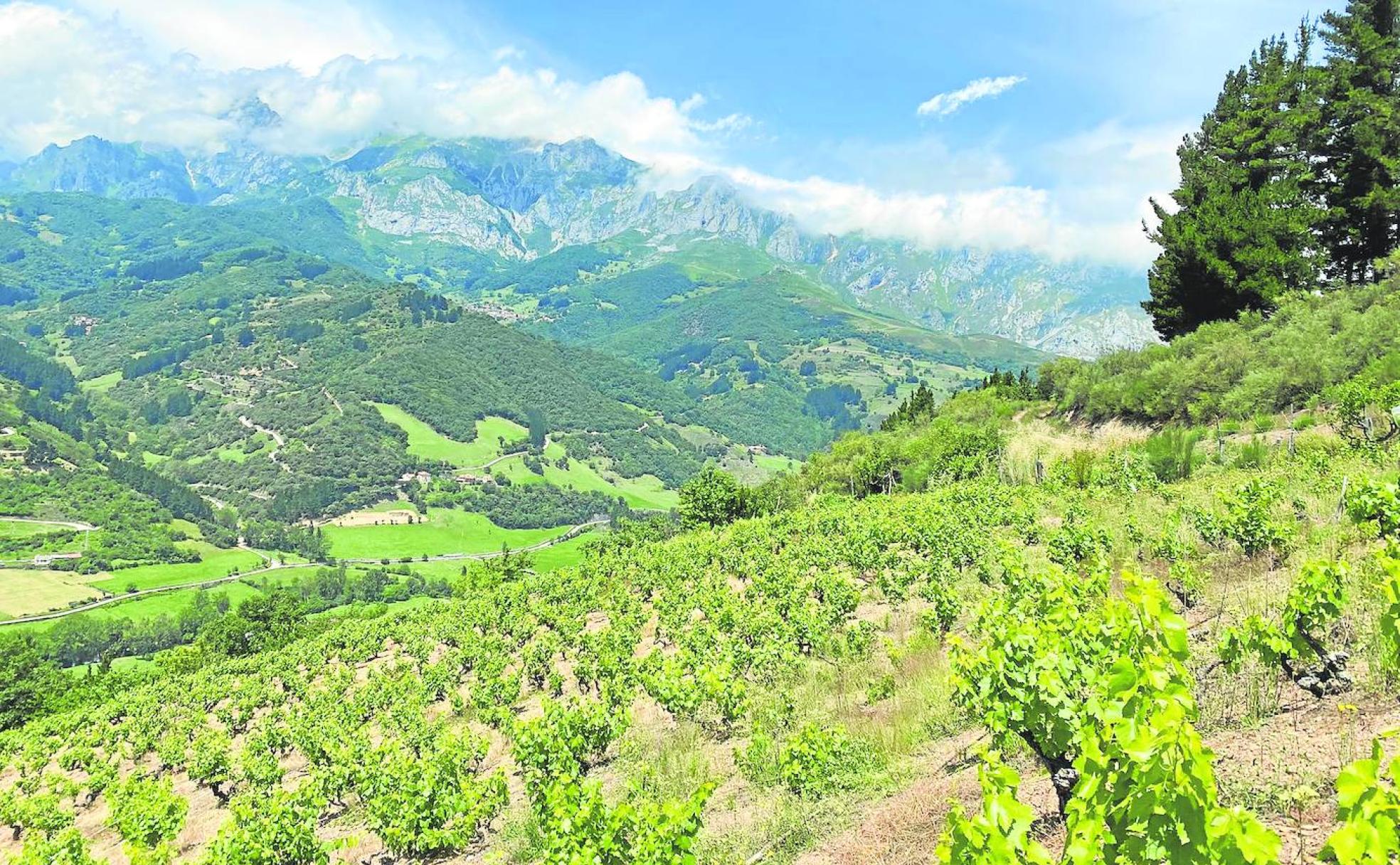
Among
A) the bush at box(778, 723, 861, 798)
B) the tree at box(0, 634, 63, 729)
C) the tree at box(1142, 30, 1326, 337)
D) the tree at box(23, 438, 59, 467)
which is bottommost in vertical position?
the tree at box(0, 634, 63, 729)

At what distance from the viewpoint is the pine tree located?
115ft

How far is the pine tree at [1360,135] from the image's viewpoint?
3506 centimetres

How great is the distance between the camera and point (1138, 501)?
2253 centimetres

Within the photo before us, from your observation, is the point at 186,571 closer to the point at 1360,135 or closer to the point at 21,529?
the point at 21,529

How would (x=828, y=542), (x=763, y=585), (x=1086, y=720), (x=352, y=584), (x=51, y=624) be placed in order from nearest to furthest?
(x=1086, y=720)
(x=763, y=585)
(x=828, y=542)
(x=51, y=624)
(x=352, y=584)

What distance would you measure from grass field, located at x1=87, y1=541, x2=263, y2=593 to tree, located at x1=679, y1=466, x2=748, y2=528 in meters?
132

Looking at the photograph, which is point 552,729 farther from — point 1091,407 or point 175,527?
point 175,527

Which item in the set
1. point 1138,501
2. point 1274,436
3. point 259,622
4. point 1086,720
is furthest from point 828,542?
point 259,622

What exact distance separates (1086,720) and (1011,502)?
23565 mm

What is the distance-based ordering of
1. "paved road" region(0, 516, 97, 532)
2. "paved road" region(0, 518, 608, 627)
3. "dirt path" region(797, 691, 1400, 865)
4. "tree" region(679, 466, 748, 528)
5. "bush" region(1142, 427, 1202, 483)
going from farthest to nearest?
"paved road" region(0, 516, 97, 532)
"paved road" region(0, 518, 608, 627)
"tree" region(679, 466, 748, 528)
"bush" region(1142, 427, 1202, 483)
"dirt path" region(797, 691, 1400, 865)

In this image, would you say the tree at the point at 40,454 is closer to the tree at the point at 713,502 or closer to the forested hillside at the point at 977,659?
the forested hillside at the point at 977,659

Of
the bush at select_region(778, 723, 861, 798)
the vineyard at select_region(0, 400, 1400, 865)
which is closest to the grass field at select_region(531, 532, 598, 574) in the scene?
the vineyard at select_region(0, 400, 1400, 865)

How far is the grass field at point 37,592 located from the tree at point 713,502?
130 m

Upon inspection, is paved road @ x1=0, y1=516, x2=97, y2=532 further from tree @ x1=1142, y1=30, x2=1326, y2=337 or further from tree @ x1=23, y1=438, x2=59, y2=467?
tree @ x1=1142, y1=30, x2=1326, y2=337
